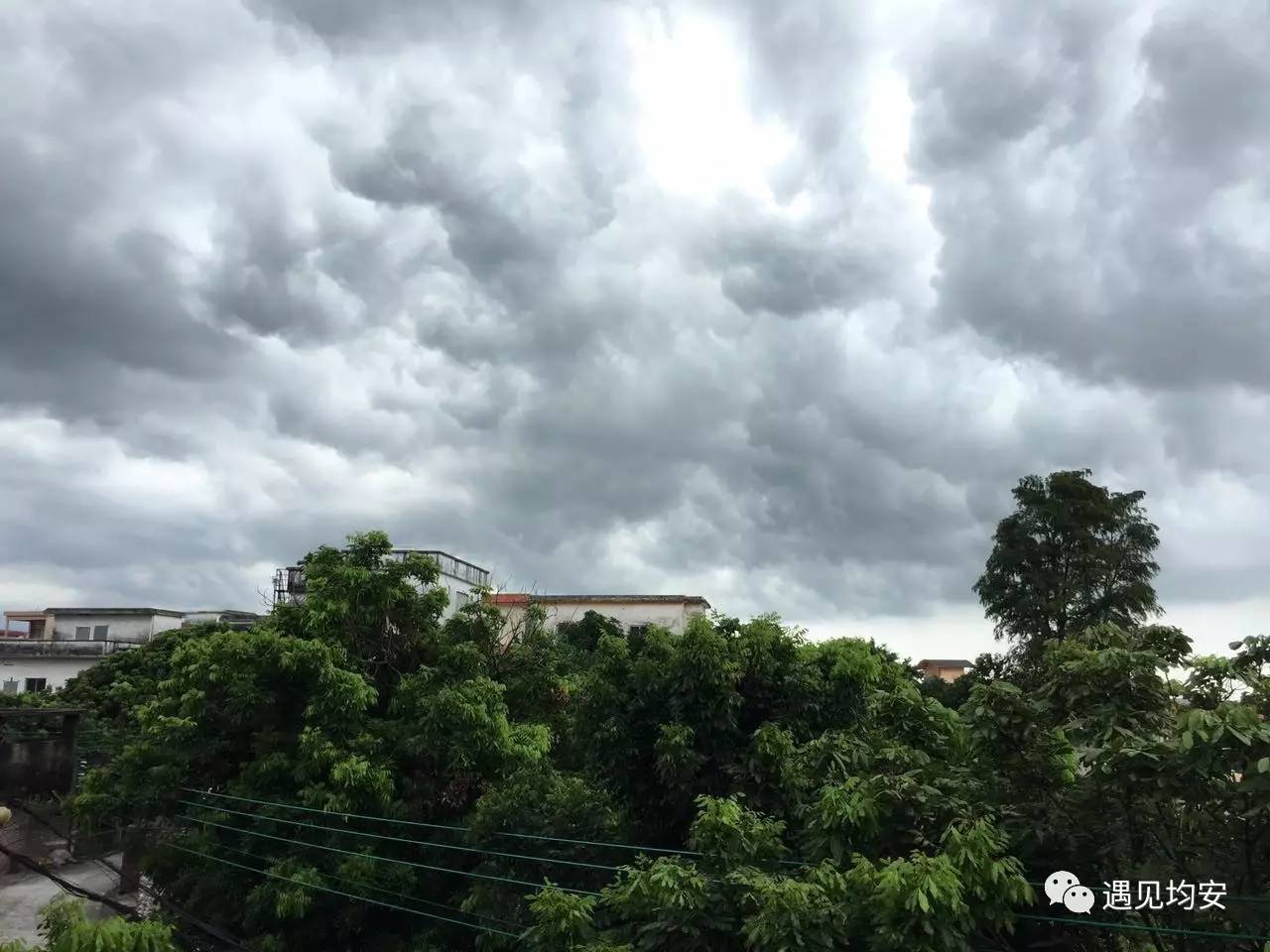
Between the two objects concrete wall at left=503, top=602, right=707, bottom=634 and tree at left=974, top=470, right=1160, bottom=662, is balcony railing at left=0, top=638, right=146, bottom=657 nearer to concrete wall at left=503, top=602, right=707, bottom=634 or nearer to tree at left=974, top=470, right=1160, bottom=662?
concrete wall at left=503, top=602, right=707, bottom=634

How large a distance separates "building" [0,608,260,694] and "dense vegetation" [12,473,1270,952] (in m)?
17.6

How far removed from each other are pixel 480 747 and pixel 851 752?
694cm

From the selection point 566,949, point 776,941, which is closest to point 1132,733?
point 776,941

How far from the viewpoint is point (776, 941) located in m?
6.29

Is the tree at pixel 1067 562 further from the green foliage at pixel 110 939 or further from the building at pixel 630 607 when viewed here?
the green foliage at pixel 110 939

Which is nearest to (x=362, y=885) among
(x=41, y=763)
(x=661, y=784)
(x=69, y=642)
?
(x=661, y=784)

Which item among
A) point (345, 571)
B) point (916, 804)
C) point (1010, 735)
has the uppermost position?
point (345, 571)

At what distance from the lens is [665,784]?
10.2 meters

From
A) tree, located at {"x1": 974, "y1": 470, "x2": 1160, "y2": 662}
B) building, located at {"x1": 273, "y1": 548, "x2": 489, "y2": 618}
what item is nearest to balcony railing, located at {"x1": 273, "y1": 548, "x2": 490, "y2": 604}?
building, located at {"x1": 273, "y1": 548, "x2": 489, "y2": 618}

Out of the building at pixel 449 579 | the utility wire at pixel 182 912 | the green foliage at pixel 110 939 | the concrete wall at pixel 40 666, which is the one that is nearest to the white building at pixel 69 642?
the concrete wall at pixel 40 666

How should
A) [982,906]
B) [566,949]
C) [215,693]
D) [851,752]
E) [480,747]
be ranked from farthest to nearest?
[215,693] → [480,747] → [851,752] → [566,949] → [982,906]

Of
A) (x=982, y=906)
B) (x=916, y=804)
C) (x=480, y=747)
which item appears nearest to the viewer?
(x=982, y=906)

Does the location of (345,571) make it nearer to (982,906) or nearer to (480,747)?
(480,747)

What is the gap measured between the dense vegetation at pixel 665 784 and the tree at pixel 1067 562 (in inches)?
664
